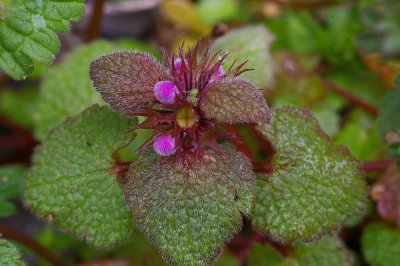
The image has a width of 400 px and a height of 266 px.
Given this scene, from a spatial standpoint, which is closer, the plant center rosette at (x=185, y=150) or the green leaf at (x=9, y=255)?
the plant center rosette at (x=185, y=150)

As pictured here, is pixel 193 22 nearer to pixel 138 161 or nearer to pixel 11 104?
pixel 11 104

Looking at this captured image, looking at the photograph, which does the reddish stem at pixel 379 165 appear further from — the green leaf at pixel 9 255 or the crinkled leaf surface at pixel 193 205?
the green leaf at pixel 9 255

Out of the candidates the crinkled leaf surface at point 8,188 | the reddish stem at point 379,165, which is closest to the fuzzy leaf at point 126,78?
the crinkled leaf surface at point 8,188

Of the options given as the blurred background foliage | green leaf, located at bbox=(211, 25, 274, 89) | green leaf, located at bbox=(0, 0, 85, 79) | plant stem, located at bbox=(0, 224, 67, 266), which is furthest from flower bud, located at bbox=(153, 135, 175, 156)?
plant stem, located at bbox=(0, 224, 67, 266)

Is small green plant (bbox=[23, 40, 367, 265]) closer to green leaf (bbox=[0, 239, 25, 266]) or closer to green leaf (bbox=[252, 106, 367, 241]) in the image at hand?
green leaf (bbox=[252, 106, 367, 241])

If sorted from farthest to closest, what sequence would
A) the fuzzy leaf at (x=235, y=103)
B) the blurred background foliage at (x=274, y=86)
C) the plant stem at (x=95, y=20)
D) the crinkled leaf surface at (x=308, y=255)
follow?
the plant stem at (x=95, y=20), the blurred background foliage at (x=274, y=86), the crinkled leaf surface at (x=308, y=255), the fuzzy leaf at (x=235, y=103)

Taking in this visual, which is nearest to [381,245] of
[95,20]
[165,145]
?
[165,145]

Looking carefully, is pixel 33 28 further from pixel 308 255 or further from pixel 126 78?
pixel 308 255
